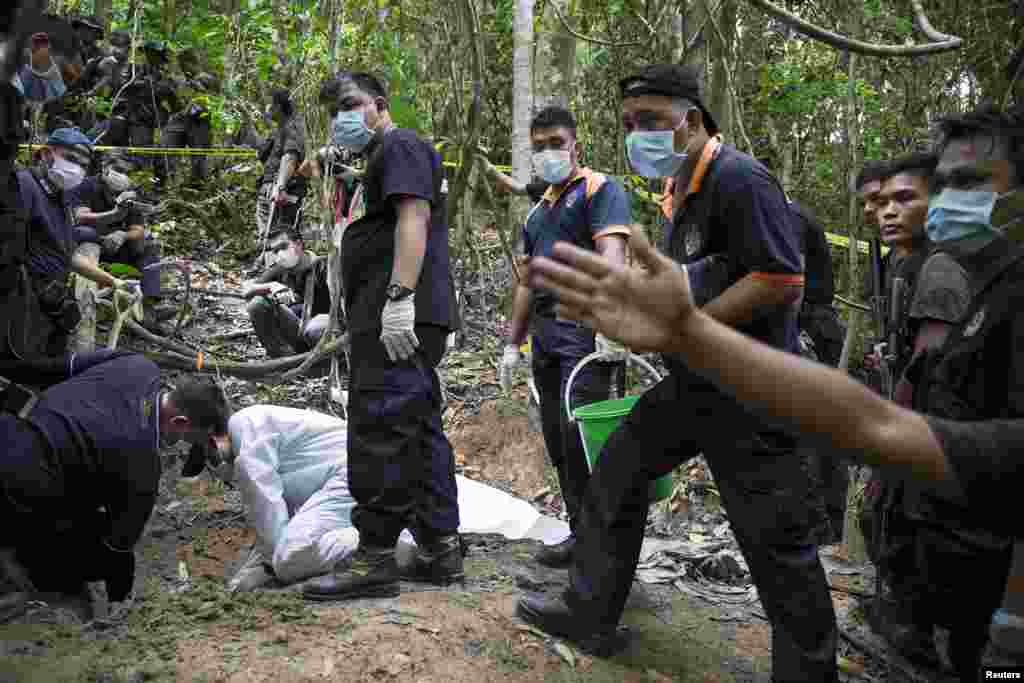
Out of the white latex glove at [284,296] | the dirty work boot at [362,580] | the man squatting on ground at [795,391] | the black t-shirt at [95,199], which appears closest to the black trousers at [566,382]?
the dirty work boot at [362,580]

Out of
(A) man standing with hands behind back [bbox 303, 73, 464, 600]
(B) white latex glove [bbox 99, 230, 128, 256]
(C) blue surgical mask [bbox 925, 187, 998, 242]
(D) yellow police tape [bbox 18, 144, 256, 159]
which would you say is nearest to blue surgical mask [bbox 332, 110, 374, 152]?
(A) man standing with hands behind back [bbox 303, 73, 464, 600]

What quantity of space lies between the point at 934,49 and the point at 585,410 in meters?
1.84

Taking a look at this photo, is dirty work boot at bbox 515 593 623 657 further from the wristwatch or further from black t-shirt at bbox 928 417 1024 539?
black t-shirt at bbox 928 417 1024 539

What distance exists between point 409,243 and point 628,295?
80.3 inches

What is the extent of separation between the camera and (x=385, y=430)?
3.38 m

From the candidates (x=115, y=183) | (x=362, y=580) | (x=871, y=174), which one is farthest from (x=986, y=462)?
(x=115, y=183)

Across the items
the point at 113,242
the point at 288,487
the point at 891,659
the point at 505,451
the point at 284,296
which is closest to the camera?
the point at 891,659

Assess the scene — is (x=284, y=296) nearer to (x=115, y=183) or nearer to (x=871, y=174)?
(x=115, y=183)

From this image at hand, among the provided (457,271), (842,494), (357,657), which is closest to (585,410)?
(357,657)

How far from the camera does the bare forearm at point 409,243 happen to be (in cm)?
337

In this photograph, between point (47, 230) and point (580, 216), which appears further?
point (47, 230)

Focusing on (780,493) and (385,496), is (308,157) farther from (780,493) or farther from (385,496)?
(780,493)

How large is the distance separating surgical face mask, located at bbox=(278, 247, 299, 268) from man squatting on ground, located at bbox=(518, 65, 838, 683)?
5.24 metres

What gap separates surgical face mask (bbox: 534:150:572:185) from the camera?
13.4 feet
